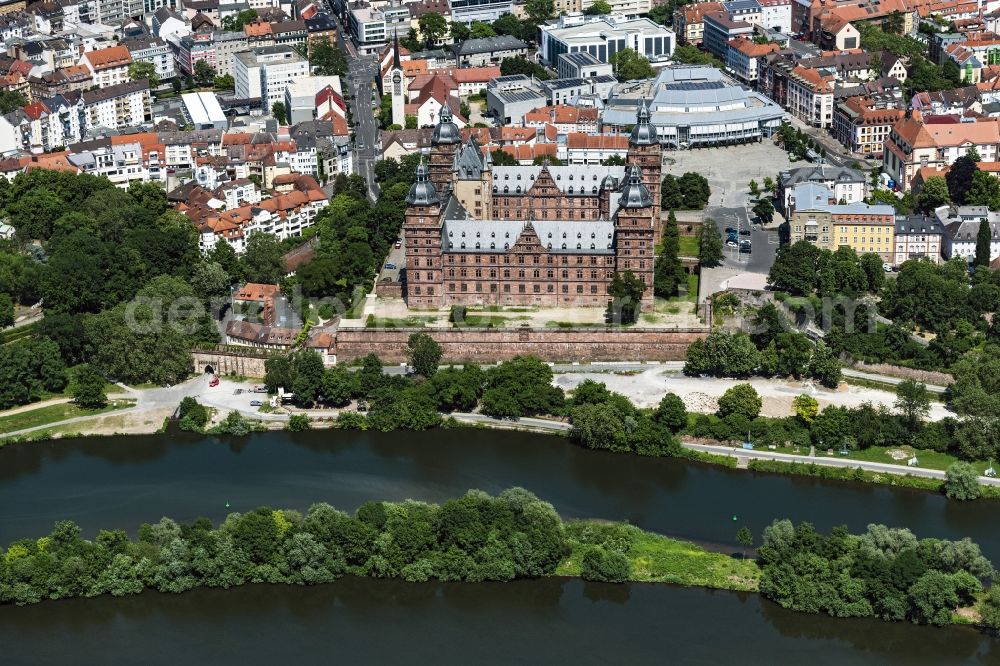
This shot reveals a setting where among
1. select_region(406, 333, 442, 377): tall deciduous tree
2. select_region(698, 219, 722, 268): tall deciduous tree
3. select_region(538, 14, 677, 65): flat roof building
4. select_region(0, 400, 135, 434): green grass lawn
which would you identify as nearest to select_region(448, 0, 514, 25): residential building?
select_region(538, 14, 677, 65): flat roof building

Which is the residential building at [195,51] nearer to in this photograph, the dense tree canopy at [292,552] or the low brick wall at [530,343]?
the low brick wall at [530,343]

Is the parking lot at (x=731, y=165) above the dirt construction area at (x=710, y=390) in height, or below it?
above

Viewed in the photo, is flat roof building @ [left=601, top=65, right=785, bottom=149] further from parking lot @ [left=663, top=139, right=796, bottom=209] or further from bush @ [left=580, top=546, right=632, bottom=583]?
bush @ [left=580, top=546, right=632, bottom=583]

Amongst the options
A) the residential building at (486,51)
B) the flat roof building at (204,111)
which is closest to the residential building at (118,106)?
the flat roof building at (204,111)

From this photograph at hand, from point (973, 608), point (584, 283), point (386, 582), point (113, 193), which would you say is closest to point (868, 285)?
point (584, 283)

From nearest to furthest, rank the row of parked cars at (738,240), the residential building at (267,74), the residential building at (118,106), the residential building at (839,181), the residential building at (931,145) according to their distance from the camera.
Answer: the row of parked cars at (738,240) < the residential building at (839,181) < the residential building at (931,145) < the residential building at (118,106) < the residential building at (267,74)

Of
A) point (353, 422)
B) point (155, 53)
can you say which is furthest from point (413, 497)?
point (155, 53)
